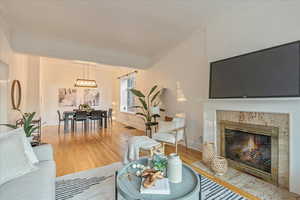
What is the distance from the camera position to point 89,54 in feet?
13.9

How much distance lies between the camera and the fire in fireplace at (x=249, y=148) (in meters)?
2.23

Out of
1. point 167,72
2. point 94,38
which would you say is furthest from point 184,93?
point 94,38

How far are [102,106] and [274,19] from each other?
7980 millimetres

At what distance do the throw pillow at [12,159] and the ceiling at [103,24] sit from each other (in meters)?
2.45

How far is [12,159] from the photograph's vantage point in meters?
1.41

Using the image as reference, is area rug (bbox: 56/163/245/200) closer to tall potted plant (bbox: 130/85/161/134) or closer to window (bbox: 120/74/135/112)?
tall potted plant (bbox: 130/85/161/134)

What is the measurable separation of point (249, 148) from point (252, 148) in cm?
5

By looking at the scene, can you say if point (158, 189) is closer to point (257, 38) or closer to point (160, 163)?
point (160, 163)

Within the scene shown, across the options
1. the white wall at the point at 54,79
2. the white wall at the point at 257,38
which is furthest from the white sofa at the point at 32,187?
Answer: the white wall at the point at 54,79

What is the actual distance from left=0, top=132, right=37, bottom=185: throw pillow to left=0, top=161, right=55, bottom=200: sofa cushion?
6 cm

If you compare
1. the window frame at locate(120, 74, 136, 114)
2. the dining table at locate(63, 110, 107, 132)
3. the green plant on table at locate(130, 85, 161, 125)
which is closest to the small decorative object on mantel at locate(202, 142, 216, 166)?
the green plant on table at locate(130, 85, 161, 125)

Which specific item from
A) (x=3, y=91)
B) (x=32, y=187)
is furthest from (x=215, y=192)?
(x=3, y=91)

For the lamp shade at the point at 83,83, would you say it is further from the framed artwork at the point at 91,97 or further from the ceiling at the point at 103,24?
the framed artwork at the point at 91,97

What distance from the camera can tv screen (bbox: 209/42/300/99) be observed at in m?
1.86
